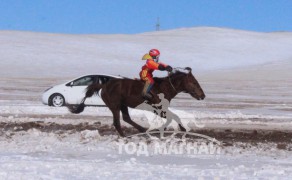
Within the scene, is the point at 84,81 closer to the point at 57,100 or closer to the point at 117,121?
the point at 57,100

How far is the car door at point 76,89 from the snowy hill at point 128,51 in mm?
30313

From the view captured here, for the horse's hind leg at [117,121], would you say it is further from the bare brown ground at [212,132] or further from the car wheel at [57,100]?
the car wheel at [57,100]

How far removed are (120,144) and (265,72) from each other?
163ft

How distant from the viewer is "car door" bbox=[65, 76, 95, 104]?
82.6 ft

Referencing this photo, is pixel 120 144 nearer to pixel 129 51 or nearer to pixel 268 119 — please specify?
pixel 268 119

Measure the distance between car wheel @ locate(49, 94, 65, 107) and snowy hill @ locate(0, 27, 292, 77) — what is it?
30171mm

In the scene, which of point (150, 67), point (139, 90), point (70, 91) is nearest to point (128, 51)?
point (70, 91)

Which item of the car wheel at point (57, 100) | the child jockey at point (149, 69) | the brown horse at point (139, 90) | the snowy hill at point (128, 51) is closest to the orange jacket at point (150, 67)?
the child jockey at point (149, 69)

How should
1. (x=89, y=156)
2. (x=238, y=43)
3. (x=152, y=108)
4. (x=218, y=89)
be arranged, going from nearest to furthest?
(x=89, y=156)
(x=152, y=108)
(x=218, y=89)
(x=238, y=43)

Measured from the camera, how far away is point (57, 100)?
25.5 m

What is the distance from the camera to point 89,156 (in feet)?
37.1

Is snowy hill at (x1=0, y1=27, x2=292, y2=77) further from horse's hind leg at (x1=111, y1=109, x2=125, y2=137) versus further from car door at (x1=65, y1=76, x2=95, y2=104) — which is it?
horse's hind leg at (x1=111, y1=109, x2=125, y2=137)

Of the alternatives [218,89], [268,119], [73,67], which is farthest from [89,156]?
[73,67]

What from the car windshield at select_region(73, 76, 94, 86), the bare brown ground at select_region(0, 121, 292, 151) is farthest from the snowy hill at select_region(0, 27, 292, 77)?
the bare brown ground at select_region(0, 121, 292, 151)
